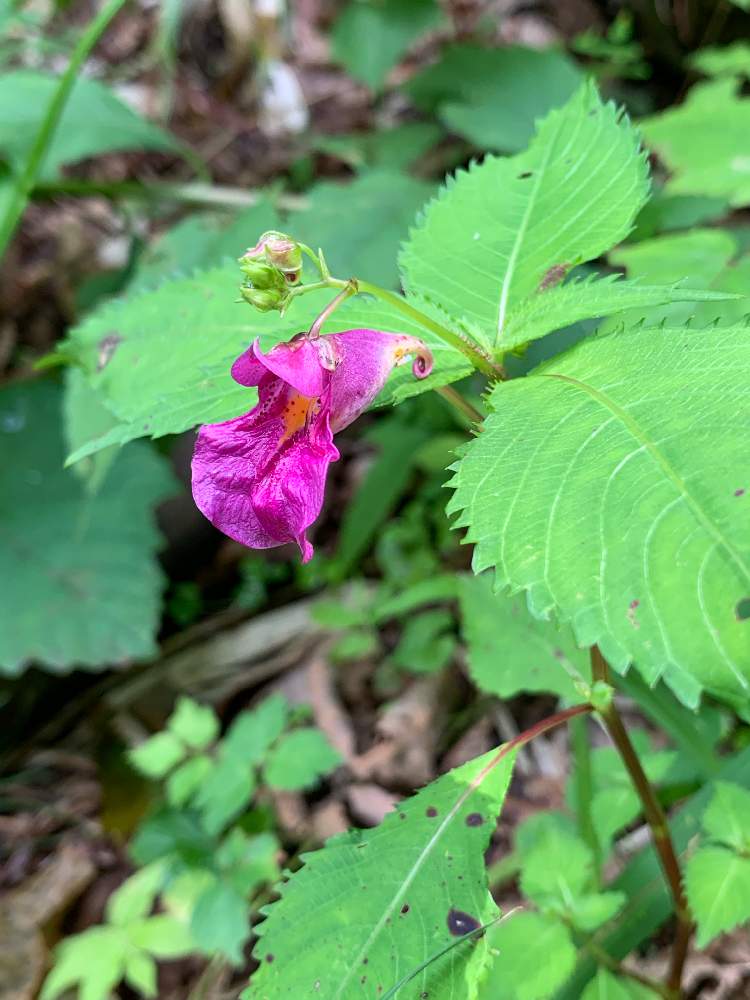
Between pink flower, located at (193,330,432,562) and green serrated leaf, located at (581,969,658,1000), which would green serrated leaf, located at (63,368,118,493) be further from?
green serrated leaf, located at (581,969,658,1000)

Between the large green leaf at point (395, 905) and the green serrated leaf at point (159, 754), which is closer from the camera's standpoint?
the large green leaf at point (395, 905)

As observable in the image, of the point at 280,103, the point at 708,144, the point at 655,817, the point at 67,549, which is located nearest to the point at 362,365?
the point at 655,817

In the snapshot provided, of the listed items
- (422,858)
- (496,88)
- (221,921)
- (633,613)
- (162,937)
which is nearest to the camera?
(633,613)

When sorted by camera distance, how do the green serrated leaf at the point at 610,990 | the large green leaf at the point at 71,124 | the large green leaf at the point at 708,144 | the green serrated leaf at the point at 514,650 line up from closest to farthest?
the green serrated leaf at the point at 610,990
the green serrated leaf at the point at 514,650
the large green leaf at the point at 708,144
the large green leaf at the point at 71,124

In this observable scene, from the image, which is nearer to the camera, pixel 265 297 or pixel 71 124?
pixel 265 297

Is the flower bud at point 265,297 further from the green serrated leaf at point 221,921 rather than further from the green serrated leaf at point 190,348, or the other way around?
the green serrated leaf at point 221,921

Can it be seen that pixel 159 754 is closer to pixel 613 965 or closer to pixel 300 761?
pixel 300 761

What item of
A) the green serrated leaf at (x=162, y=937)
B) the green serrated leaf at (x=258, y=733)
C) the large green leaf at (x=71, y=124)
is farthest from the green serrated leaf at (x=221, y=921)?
the large green leaf at (x=71, y=124)
